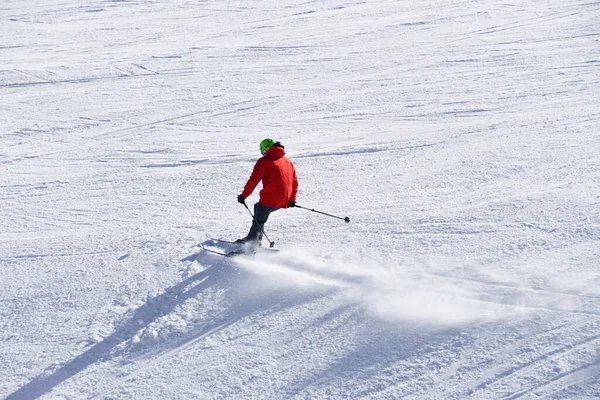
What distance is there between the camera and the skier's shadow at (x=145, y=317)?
20.2 feet

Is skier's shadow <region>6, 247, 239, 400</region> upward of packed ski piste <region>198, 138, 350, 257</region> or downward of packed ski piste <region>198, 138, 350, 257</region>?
downward

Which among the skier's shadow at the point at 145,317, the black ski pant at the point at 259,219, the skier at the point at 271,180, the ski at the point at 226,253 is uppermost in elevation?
the skier at the point at 271,180

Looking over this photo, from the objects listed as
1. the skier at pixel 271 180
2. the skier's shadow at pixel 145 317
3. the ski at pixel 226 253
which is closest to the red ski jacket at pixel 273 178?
the skier at pixel 271 180

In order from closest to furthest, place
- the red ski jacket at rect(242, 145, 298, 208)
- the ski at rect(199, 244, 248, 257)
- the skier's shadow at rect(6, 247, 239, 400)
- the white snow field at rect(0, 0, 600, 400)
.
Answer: the white snow field at rect(0, 0, 600, 400) → the skier's shadow at rect(6, 247, 239, 400) → the red ski jacket at rect(242, 145, 298, 208) → the ski at rect(199, 244, 248, 257)

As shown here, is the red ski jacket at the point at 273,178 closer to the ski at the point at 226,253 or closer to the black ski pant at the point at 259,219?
the black ski pant at the point at 259,219

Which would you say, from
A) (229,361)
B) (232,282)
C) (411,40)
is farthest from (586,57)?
(229,361)

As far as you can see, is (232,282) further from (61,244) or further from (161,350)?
(61,244)

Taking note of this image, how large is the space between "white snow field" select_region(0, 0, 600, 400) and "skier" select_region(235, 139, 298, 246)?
26.5 inches

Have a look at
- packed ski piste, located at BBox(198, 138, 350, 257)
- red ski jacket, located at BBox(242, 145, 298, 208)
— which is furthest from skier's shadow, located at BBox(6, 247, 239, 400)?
red ski jacket, located at BBox(242, 145, 298, 208)

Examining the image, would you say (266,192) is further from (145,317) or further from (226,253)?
(145,317)

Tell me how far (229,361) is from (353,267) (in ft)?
6.36

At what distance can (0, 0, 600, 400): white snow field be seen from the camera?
6027 millimetres

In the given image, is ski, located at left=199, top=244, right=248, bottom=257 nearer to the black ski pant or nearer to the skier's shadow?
the skier's shadow

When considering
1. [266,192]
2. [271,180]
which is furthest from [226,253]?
[271,180]
